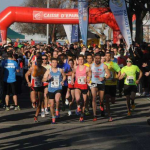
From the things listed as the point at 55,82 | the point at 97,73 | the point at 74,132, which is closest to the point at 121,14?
the point at 97,73

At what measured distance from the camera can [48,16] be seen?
30766 millimetres

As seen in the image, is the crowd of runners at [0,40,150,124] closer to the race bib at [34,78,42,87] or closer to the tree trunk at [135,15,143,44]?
the race bib at [34,78,42,87]

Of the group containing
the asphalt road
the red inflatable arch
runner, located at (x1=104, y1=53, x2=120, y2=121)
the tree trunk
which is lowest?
the asphalt road

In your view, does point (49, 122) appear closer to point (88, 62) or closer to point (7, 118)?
point (7, 118)

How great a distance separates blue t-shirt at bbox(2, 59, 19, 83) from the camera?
15664mm

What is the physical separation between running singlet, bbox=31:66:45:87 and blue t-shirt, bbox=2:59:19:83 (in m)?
2.12

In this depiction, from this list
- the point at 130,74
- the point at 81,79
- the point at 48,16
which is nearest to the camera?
the point at 81,79

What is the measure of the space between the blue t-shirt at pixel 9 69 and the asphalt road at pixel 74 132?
3.35 feet

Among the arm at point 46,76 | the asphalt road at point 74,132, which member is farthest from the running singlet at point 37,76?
the asphalt road at point 74,132

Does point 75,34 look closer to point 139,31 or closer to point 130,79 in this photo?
point 139,31

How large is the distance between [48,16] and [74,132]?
1995cm

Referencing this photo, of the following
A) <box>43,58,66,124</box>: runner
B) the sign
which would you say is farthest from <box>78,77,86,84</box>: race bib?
the sign

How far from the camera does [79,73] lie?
44.1ft

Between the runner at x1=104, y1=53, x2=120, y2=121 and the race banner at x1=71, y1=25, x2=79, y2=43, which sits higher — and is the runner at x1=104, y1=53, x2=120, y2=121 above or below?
below
